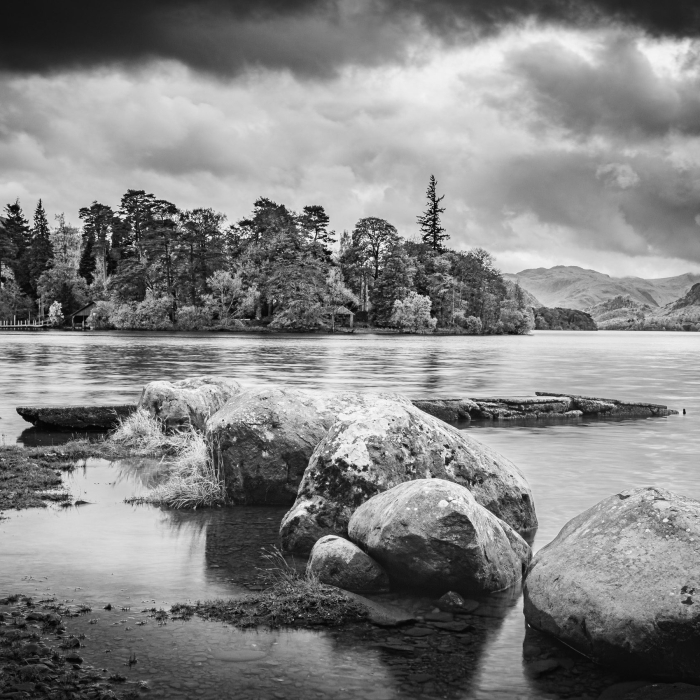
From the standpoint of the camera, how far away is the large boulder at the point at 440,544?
7586 mm

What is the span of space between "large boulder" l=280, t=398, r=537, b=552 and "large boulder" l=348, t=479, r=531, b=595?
1292 millimetres

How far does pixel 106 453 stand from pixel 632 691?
11.7 meters

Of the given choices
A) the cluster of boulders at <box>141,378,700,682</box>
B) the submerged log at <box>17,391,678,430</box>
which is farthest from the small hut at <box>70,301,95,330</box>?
the cluster of boulders at <box>141,378,700,682</box>

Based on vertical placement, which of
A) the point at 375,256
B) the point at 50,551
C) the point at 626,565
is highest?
the point at 375,256

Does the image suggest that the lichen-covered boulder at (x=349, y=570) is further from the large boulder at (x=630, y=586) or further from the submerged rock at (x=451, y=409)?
the submerged rock at (x=451, y=409)

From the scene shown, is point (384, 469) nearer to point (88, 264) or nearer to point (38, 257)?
point (88, 264)

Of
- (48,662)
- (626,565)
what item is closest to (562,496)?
(626,565)

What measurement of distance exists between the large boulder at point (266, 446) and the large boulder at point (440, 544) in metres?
3.63

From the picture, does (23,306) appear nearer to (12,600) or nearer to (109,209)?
(109,209)

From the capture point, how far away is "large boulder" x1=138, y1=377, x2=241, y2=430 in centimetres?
1738

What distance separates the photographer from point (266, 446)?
38.2 ft

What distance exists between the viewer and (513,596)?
25.3 feet

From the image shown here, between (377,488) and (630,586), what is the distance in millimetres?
3678

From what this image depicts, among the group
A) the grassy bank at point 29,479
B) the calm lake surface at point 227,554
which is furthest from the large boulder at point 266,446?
the grassy bank at point 29,479
